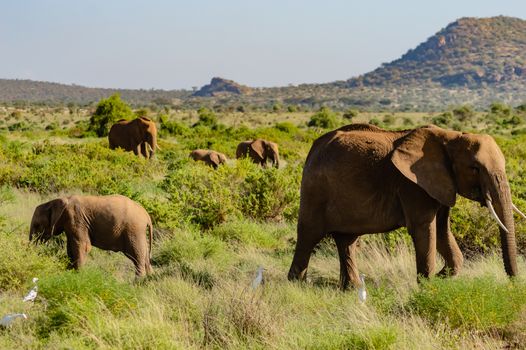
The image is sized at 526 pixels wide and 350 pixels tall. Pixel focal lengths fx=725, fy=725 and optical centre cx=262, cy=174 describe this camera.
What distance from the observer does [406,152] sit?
675cm

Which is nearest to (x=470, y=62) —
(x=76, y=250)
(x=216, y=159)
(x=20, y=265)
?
(x=216, y=159)

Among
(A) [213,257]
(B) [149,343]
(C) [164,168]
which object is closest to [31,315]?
(B) [149,343]

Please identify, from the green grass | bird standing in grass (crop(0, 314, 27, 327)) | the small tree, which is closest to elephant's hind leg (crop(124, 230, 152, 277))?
the green grass

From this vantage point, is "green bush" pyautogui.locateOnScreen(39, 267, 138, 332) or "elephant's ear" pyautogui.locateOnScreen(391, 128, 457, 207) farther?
"elephant's ear" pyautogui.locateOnScreen(391, 128, 457, 207)

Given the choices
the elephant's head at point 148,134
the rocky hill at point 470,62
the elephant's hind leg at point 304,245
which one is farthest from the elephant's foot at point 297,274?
the rocky hill at point 470,62

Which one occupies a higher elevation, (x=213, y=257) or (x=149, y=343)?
(x=149, y=343)

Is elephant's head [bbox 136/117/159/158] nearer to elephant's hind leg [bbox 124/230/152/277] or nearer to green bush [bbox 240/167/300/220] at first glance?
green bush [bbox 240/167/300/220]

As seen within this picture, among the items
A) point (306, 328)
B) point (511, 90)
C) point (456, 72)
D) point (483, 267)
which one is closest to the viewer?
point (306, 328)

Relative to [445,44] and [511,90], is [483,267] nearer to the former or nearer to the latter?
[511,90]

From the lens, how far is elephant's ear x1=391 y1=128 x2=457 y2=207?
648cm

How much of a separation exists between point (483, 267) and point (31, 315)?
4.64 m

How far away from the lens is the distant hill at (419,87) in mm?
135625

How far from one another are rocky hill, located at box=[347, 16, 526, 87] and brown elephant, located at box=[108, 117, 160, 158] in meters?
144

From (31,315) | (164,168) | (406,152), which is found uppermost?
(406,152)
